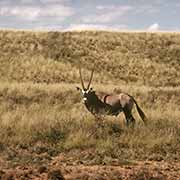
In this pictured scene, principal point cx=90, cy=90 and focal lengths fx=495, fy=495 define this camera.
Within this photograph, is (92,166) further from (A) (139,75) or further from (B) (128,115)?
(A) (139,75)

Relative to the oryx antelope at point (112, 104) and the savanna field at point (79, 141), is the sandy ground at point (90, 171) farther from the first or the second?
the oryx antelope at point (112, 104)

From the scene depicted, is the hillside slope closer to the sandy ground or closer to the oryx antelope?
the oryx antelope

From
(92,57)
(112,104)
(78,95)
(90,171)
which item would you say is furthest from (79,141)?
(92,57)

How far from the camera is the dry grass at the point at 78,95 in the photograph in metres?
12.1

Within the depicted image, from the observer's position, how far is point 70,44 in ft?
189

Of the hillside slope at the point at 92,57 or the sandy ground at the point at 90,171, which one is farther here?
the hillside slope at the point at 92,57

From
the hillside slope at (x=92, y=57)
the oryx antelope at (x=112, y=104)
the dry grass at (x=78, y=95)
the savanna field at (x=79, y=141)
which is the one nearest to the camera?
the savanna field at (x=79, y=141)

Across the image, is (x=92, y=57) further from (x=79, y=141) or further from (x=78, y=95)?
(x=79, y=141)

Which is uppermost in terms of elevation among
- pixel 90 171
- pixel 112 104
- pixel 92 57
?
pixel 92 57

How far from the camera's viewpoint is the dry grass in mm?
12055

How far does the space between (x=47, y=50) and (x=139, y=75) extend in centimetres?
1100

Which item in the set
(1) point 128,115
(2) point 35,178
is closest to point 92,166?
(2) point 35,178

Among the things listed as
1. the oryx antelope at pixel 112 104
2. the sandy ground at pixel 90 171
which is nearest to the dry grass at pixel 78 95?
the oryx antelope at pixel 112 104

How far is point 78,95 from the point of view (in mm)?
25344
